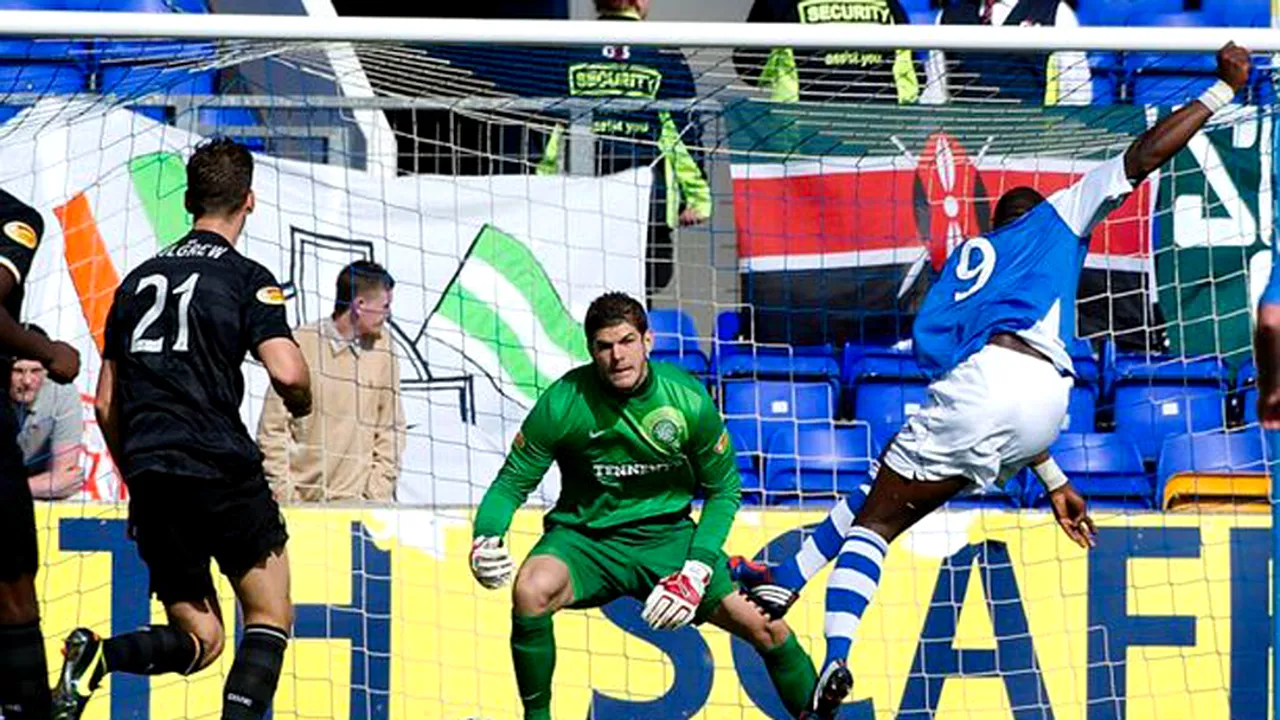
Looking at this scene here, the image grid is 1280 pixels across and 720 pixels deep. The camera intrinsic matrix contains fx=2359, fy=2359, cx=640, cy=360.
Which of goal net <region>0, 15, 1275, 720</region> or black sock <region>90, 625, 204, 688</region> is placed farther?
goal net <region>0, 15, 1275, 720</region>

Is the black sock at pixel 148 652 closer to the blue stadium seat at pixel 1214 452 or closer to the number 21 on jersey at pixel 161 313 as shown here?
the number 21 on jersey at pixel 161 313

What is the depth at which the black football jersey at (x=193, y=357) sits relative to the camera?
22.3ft

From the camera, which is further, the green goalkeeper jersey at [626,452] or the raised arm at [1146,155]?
the green goalkeeper jersey at [626,452]

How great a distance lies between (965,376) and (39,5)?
5.27m

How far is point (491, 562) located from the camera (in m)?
7.50

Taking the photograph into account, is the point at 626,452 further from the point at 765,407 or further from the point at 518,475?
the point at 765,407

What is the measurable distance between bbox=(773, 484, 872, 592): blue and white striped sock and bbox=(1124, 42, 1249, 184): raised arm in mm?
1396

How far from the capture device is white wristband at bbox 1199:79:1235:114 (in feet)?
23.9

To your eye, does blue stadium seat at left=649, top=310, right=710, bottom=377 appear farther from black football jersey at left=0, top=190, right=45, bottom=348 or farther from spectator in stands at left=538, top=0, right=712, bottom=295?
black football jersey at left=0, top=190, right=45, bottom=348

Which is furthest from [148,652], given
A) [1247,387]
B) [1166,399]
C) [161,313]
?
[1247,387]

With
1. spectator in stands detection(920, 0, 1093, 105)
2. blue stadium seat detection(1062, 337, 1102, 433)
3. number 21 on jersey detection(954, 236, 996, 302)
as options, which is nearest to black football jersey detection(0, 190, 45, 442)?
number 21 on jersey detection(954, 236, 996, 302)

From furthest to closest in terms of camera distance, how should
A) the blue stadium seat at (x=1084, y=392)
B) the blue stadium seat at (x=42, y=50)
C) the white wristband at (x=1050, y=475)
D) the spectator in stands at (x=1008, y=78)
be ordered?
1. the blue stadium seat at (x=1084, y=392)
2. the spectator in stands at (x=1008, y=78)
3. the blue stadium seat at (x=42, y=50)
4. the white wristband at (x=1050, y=475)

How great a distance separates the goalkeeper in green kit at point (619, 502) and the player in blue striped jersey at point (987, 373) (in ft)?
1.32

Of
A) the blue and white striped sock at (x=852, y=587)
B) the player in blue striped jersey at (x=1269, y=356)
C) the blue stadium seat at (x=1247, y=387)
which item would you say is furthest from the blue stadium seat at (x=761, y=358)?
the player in blue striped jersey at (x=1269, y=356)
